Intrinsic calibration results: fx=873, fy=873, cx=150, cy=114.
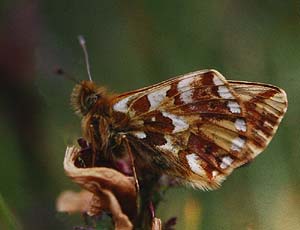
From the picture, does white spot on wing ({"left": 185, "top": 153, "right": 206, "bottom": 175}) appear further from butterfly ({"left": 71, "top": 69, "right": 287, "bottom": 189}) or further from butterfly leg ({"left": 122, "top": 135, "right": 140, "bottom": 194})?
butterfly leg ({"left": 122, "top": 135, "right": 140, "bottom": 194})

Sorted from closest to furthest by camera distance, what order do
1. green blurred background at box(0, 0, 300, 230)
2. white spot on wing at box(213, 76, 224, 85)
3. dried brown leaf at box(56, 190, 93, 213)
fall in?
white spot on wing at box(213, 76, 224, 85) → dried brown leaf at box(56, 190, 93, 213) → green blurred background at box(0, 0, 300, 230)

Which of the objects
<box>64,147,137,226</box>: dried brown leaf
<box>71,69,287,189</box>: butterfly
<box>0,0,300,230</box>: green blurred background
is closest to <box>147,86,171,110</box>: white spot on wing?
<box>71,69,287,189</box>: butterfly

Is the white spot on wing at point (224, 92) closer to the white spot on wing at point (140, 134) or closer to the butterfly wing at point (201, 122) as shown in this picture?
the butterfly wing at point (201, 122)

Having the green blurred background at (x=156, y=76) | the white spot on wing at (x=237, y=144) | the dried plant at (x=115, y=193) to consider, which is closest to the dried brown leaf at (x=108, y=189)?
the dried plant at (x=115, y=193)

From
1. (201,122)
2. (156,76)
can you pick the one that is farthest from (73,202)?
(156,76)

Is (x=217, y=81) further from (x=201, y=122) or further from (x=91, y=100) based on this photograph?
(x=91, y=100)

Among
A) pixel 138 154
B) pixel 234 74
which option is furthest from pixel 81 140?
pixel 234 74
